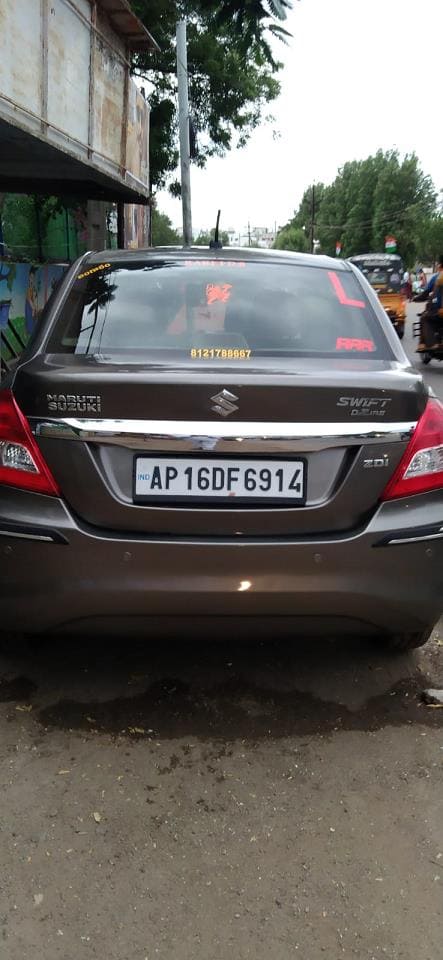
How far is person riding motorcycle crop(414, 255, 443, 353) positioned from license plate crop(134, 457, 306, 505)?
11638 mm

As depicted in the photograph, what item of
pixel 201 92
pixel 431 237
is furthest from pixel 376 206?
pixel 201 92

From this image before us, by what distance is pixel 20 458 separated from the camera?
2.50 meters

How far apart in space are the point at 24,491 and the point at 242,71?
20.2 m

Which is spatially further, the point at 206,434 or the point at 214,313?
the point at 214,313

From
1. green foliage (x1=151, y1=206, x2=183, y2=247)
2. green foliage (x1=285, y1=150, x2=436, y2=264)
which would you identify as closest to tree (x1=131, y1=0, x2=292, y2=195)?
green foliage (x1=151, y1=206, x2=183, y2=247)

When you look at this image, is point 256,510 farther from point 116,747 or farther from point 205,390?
point 116,747

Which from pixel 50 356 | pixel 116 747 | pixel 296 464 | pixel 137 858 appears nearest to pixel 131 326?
pixel 50 356

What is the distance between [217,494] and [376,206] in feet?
332

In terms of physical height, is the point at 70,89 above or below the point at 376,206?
below

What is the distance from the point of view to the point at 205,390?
239 cm

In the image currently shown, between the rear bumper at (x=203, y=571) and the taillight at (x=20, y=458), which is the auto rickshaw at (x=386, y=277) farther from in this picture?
the taillight at (x=20, y=458)

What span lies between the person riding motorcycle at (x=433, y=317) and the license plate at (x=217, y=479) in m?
11.6

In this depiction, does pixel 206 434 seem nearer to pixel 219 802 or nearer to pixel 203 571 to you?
pixel 203 571

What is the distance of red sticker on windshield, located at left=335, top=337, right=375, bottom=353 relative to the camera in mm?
2883
